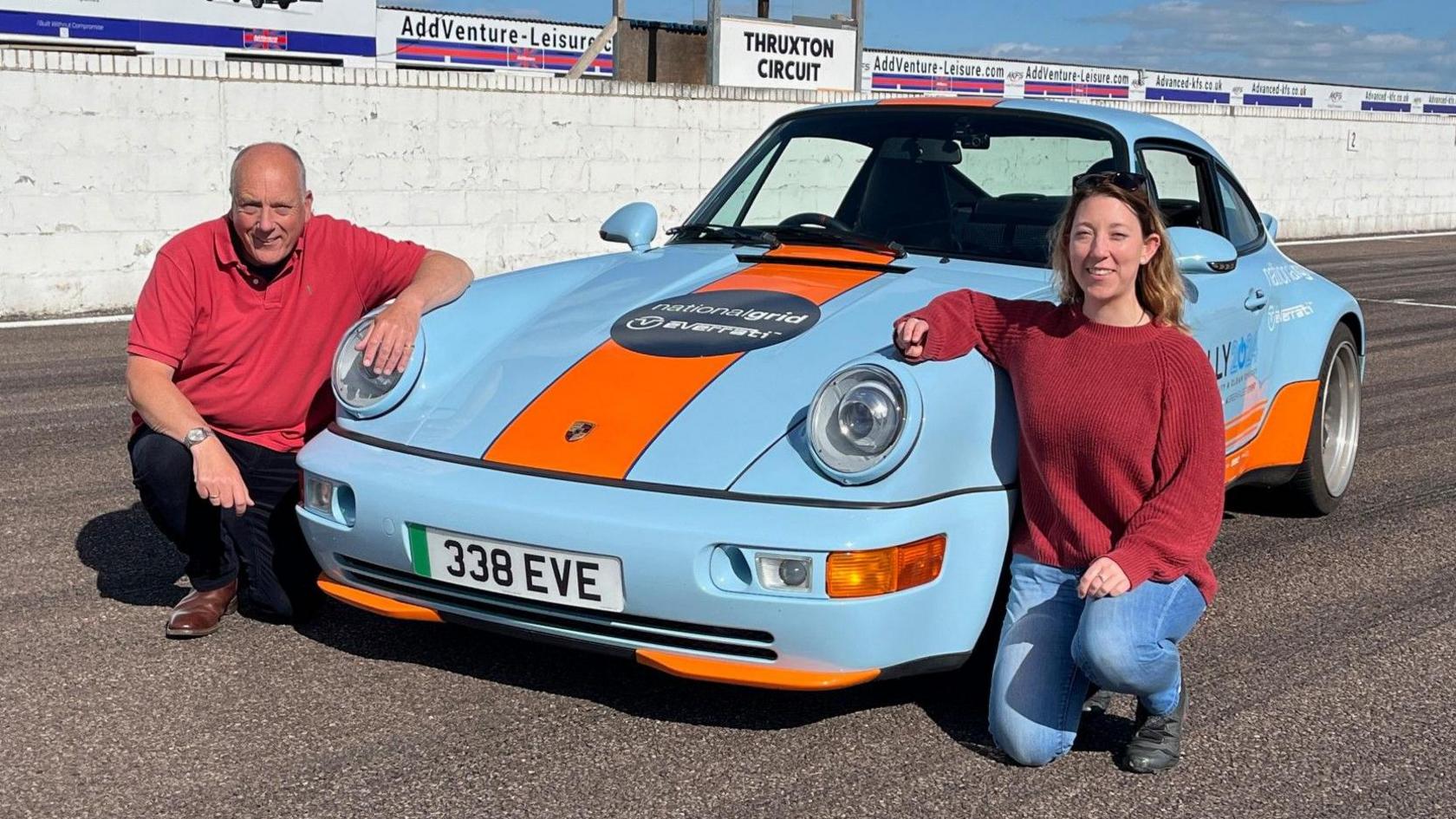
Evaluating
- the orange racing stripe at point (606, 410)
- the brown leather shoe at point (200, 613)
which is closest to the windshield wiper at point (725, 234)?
the orange racing stripe at point (606, 410)

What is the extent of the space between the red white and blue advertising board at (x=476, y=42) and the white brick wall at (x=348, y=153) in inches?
818

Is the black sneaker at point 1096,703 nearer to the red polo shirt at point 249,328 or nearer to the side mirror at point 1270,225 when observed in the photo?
the red polo shirt at point 249,328

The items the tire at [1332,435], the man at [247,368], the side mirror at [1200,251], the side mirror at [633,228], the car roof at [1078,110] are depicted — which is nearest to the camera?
the man at [247,368]

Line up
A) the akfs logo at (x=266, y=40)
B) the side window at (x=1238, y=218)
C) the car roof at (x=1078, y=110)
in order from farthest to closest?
1. the akfs logo at (x=266, y=40)
2. the side window at (x=1238, y=218)
3. the car roof at (x=1078, y=110)

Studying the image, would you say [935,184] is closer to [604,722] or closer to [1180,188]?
[1180,188]

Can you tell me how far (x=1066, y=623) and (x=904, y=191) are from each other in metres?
Answer: 1.78

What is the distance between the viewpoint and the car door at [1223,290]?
425 cm

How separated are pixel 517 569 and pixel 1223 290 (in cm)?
234

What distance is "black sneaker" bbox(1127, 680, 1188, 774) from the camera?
10.4 ft

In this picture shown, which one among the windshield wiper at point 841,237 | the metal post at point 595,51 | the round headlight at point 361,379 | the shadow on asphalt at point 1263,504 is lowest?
the shadow on asphalt at point 1263,504

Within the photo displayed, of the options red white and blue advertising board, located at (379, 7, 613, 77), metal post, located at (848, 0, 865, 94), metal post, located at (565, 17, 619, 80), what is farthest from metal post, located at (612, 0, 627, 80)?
red white and blue advertising board, located at (379, 7, 613, 77)

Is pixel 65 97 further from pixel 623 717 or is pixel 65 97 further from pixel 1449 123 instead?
pixel 1449 123

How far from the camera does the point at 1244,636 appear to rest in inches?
159

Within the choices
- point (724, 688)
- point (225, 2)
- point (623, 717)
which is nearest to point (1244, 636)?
point (724, 688)
